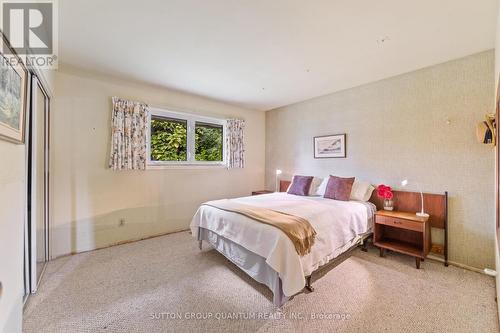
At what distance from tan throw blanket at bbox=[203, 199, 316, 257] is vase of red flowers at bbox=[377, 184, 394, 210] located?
1.49 metres

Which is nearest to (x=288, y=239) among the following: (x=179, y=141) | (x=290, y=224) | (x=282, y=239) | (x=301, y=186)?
(x=282, y=239)

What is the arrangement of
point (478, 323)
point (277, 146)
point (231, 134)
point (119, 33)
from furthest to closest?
point (277, 146), point (231, 134), point (119, 33), point (478, 323)

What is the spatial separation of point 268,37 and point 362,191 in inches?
96.0

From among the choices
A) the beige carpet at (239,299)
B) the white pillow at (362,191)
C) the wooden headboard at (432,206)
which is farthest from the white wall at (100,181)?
the wooden headboard at (432,206)

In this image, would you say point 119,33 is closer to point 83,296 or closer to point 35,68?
point 35,68

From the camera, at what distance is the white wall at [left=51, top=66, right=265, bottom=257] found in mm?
2746

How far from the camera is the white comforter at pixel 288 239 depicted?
5.77 ft

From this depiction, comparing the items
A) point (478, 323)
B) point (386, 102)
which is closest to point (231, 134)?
point (386, 102)

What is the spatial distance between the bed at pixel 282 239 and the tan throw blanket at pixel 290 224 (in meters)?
0.04

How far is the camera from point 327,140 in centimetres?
378

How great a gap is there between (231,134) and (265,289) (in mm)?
2991

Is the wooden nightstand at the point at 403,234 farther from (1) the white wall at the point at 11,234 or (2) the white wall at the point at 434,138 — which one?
(1) the white wall at the point at 11,234

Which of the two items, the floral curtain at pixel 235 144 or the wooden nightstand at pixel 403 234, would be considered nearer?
the wooden nightstand at pixel 403 234

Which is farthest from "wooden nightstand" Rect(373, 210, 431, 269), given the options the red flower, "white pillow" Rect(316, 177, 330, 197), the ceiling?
the ceiling
